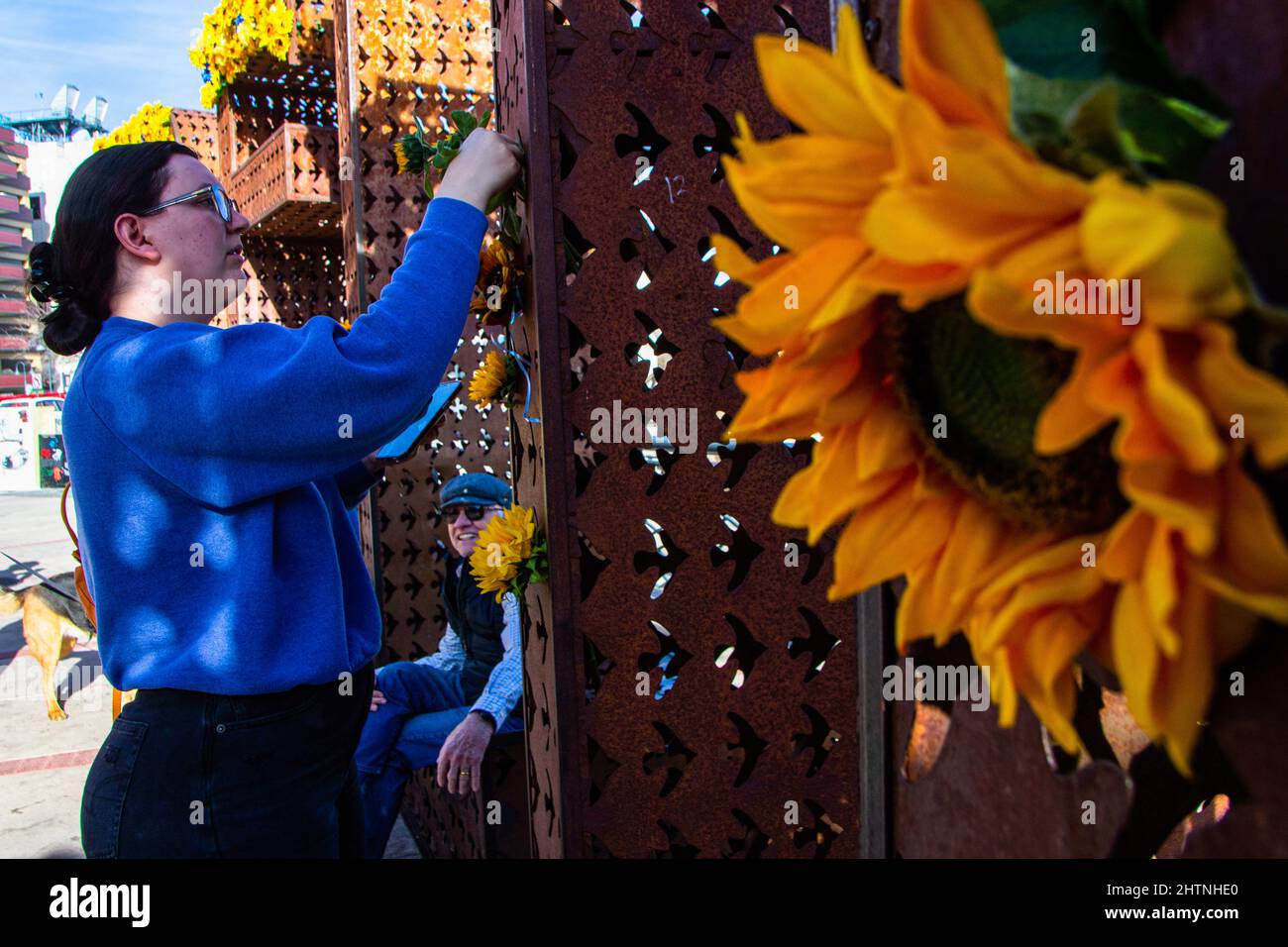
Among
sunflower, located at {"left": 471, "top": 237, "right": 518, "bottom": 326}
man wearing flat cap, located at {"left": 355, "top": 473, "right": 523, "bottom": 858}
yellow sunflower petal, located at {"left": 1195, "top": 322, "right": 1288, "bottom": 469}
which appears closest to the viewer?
yellow sunflower petal, located at {"left": 1195, "top": 322, "right": 1288, "bottom": 469}

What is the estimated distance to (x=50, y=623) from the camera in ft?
19.7

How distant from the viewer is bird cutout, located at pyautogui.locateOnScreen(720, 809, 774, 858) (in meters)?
1.76

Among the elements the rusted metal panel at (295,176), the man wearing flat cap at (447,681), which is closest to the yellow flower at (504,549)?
the man wearing flat cap at (447,681)

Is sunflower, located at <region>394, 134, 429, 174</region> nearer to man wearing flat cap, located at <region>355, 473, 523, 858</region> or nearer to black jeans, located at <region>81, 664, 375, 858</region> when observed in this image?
black jeans, located at <region>81, 664, 375, 858</region>

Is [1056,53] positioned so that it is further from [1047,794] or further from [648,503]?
[648,503]

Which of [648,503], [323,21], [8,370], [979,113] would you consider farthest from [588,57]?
[8,370]

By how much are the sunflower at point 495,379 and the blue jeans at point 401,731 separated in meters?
2.33

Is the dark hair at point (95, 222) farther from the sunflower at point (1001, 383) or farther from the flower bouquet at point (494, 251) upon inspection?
the sunflower at point (1001, 383)

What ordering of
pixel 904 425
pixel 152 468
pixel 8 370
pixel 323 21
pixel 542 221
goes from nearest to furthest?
pixel 904 425
pixel 152 468
pixel 542 221
pixel 323 21
pixel 8 370

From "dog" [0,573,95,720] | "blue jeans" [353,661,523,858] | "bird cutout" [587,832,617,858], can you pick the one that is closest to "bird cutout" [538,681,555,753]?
"bird cutout" [587,832,617,858]

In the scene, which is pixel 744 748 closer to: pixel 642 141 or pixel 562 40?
pixel 642 141

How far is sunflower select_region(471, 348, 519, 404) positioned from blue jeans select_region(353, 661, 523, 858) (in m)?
2.33

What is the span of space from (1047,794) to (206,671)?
1.43 meters

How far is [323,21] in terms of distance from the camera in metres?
6.29
